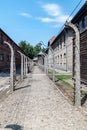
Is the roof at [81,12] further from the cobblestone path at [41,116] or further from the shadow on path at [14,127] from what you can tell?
the shadow on path at [14,127]

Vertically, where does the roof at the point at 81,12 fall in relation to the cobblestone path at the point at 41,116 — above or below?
above

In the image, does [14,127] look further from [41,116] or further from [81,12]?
[81,12]

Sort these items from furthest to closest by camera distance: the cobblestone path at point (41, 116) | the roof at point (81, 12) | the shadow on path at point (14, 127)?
the roof at point (81, 12), the cobblestone path at point (41, 116), the shadow on path at point (14, 127)

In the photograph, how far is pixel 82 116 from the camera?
7.06m

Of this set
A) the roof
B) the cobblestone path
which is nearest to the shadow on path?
the cobblestone path

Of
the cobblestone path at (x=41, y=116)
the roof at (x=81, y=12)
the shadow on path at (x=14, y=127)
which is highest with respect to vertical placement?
the roof at (x=81, y=12)

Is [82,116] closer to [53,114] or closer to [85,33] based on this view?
[53,114]

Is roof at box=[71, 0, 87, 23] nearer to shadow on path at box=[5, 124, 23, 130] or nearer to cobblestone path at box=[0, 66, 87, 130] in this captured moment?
cobblestone path at box=[0, 66, 87, 130]

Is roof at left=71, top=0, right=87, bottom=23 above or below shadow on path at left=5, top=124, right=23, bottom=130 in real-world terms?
above

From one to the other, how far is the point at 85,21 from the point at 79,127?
12836 millimetres

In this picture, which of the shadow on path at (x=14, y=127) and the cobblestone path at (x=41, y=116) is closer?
the shadow on path at (x=14, y=127)

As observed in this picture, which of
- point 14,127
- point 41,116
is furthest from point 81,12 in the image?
point 14,127

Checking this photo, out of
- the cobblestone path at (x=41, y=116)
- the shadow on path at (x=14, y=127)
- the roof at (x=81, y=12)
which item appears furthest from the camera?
the roof at (x=81, y=12)

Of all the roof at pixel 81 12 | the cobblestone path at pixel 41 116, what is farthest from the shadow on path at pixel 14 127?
the roof at pixel 81 12
